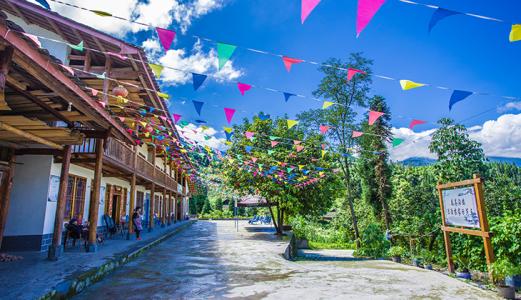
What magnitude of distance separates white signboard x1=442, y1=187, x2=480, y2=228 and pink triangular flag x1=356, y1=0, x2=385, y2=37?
6.35 metres

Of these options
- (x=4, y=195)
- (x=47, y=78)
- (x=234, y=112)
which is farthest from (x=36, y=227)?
(x=234, y=112)

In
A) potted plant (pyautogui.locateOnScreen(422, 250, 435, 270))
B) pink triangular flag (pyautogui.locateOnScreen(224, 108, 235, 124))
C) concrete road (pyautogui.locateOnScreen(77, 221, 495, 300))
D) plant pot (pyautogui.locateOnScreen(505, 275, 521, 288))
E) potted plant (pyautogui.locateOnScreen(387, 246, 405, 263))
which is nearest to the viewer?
concrete road (pyautogui.locateOnScreen(77, 221, 495, 300))

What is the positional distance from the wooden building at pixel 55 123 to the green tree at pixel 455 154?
16031 millimetres

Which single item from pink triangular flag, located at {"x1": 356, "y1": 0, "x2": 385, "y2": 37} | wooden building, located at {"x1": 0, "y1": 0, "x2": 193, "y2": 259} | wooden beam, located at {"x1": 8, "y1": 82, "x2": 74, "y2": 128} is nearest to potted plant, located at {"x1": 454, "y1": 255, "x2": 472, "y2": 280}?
pink triangular flag, located at {"x1": 356, "y1": 0, "x2": 385, "y2": 37}

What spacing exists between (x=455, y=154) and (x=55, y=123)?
19712 mm

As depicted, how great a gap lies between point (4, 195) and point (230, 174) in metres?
10.5

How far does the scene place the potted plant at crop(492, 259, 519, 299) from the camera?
5.59 meters

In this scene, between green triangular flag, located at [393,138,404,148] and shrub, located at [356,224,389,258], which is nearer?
green triangular flag, located at [393,138,404,148]

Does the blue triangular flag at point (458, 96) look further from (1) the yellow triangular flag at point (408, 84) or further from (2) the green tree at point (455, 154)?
(2) the green tree at point (455, 154)

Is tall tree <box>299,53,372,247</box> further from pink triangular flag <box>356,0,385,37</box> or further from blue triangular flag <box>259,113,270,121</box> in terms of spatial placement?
pink triangular flag <box>356,0,385,37</box>

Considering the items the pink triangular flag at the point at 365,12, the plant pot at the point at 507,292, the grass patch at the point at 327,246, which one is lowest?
the grass patch at the point at 327,246

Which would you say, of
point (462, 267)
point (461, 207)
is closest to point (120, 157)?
point (461, 207)

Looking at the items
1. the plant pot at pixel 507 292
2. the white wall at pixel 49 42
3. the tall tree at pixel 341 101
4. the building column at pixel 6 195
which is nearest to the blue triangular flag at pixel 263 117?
the tall tree at pixel 341 101

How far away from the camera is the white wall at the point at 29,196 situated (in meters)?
8.41
